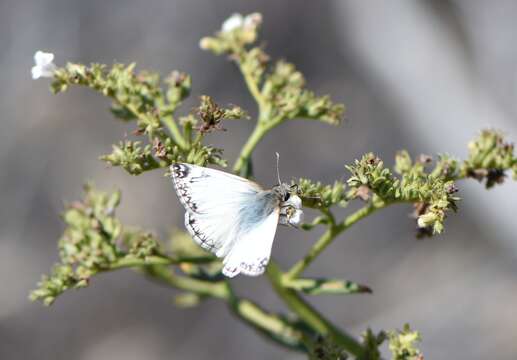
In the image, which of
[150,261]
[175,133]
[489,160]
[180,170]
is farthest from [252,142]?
[489,160]

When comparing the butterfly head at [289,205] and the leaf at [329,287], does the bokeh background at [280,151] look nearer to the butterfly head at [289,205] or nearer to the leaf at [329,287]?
the leaf at [329,287]

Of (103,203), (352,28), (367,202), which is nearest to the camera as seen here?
(367,202)

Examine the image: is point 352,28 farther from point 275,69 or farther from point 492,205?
point 275,69

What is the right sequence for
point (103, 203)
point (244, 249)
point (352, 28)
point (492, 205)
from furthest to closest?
1. point (352, 28)
2. point (492, 205)
3. point (103, 203)
4. point (244, 249)

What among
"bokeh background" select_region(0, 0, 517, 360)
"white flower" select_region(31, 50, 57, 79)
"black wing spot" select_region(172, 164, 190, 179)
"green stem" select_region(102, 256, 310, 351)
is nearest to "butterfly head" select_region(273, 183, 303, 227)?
"black wing spot" select_region(172, 164, 190, 179)

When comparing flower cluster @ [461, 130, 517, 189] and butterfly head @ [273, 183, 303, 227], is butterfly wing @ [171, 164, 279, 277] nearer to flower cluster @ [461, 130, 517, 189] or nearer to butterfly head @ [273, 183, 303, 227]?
butterfly head @ [273, 183, 303, 227]

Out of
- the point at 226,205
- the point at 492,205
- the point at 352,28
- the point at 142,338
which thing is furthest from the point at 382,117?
the point at 226,205

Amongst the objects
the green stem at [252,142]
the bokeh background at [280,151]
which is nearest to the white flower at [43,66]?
the green stem at [252,142]
